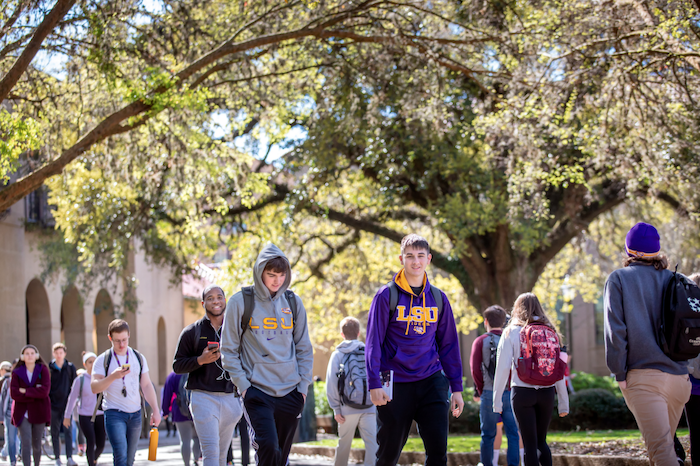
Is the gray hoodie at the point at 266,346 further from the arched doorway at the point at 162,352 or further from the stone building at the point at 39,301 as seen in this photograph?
the arched doorway at the point at 162,352

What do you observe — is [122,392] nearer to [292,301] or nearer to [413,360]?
[292,301]

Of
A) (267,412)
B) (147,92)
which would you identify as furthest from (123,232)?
(267,412)

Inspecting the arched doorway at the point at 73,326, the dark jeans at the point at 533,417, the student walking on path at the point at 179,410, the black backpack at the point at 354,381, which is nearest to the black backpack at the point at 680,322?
the dark jeans at the point at 533,417

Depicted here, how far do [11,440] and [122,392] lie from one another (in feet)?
21.6

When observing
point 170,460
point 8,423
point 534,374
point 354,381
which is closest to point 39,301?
point 8,423

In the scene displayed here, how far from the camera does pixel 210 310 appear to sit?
6.79 meters

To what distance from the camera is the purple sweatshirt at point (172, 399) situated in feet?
32.2

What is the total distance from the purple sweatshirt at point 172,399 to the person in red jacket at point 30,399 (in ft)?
6.34

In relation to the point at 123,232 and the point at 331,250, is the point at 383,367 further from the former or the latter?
the point at 331,250

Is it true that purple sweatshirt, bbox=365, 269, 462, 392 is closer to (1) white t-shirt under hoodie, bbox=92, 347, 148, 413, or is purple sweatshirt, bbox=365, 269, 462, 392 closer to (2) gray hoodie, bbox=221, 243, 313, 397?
(2) gray hoodie, bbox=221, 243, 313, 397

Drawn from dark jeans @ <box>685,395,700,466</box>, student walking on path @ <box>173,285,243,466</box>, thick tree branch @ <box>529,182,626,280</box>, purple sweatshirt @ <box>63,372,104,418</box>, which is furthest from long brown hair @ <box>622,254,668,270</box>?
thick tree branch @ <box>529,182,626,280</box>

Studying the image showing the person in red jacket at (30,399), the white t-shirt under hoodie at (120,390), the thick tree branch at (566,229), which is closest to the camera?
the white t-shirt under hoodie at (120,390)

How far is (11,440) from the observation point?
1276 centimetres

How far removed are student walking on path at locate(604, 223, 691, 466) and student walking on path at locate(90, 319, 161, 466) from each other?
4512 mm
